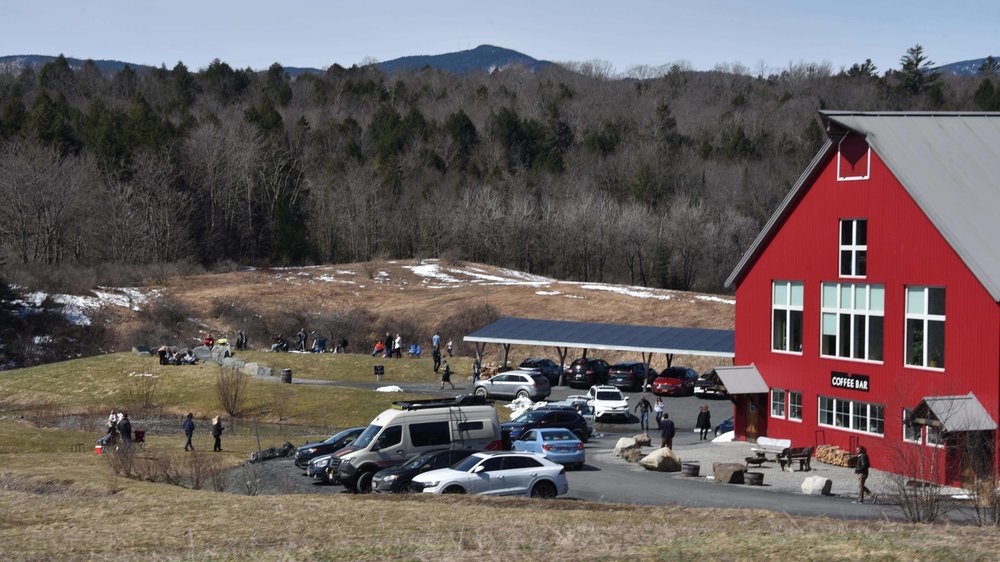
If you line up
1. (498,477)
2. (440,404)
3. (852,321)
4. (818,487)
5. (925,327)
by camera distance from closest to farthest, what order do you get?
(498,477) < (818,487) < (440,404) < (925,327) < (852,321)

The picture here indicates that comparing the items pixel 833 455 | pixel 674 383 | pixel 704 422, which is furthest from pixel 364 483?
pixel 674 383

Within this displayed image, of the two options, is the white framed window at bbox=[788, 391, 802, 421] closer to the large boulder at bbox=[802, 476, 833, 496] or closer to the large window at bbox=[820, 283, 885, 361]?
the large window at bbox=[820, 283, 885, 361]

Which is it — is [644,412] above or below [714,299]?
below

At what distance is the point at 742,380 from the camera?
1729 inches

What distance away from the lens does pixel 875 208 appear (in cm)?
3959

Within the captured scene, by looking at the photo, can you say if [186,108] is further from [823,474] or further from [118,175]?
[823,474]

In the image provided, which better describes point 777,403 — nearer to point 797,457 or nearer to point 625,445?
point 797,457

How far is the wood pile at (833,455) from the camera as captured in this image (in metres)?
38.7

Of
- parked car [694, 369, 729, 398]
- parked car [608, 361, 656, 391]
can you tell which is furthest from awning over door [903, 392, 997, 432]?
parked car [608, 361, 656, 391]

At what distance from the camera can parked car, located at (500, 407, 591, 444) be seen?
1644 inches

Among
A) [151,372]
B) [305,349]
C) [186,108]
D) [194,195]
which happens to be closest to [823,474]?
[151,372]

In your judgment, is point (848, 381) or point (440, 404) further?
point (848, 381)

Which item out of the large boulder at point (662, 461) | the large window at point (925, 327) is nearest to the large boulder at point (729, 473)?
the large boulder at point (662, 461)

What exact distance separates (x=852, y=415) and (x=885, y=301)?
13.6 ft
